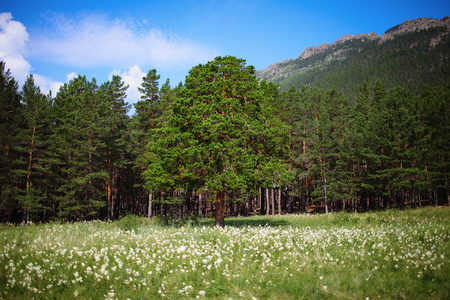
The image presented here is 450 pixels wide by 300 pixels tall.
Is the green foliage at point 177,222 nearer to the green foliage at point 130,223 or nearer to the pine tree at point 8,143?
the green foliage at point 130,223

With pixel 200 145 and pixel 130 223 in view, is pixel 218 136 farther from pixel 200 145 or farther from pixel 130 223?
pixel 130 223

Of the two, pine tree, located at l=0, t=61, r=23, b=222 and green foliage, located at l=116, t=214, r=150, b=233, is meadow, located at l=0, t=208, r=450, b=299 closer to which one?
green foliage, located at l=116, t=214, r=150, b=233

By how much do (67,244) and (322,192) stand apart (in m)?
→ 34.2

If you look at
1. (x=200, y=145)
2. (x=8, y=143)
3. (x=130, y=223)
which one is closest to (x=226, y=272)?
(x=200, y=145)

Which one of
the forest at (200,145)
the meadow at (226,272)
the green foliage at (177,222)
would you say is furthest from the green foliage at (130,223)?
the meadow at (226,272)

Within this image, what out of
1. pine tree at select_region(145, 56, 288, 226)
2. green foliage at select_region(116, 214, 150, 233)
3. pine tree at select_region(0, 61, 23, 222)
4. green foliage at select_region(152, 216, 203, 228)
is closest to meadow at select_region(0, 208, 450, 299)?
green foliage at select_region(116, 214, 150, 233)

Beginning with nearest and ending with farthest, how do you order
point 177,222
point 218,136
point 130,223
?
1. point 218,136
2. point 130,223
3. point 177,222

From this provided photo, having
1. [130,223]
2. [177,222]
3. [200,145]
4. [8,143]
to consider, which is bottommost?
[177,222]

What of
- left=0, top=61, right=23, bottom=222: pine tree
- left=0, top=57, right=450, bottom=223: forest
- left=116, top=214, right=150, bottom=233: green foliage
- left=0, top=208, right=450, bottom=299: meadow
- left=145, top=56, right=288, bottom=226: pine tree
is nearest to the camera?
left=0, top=208, right=450, bottom=299: meadow

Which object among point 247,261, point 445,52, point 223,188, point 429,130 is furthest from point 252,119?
point 445,52

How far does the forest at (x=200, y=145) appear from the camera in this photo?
14359 mm

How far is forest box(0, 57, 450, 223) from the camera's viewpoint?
14359 millimetres

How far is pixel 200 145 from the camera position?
14.1 m

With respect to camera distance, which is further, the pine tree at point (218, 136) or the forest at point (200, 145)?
the forest at point (200, 145)
